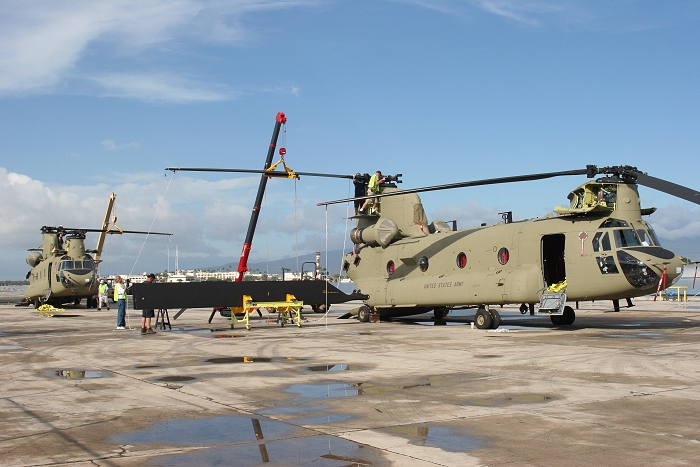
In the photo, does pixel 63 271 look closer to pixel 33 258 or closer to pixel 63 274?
pixel 63 274

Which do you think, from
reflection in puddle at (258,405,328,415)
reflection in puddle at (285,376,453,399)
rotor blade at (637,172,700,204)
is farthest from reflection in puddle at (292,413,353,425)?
rotor blade at (637,172,700,204)

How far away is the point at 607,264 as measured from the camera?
17469 mm

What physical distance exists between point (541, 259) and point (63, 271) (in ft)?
84.1

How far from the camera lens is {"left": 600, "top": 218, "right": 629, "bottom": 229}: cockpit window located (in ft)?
58.5

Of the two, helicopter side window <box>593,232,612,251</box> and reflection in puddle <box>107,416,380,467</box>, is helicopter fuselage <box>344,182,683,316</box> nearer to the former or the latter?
helicopter side window <box>593,232,612,251</box>

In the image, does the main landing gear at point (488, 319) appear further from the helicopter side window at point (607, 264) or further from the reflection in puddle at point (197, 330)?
the reflection in puddle at point (197, 330)

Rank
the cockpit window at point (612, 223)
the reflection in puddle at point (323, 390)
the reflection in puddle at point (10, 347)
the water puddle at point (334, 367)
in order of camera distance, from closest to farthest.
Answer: the reflection in puddle at point (323, 390), the water puddle at point (334, 367), the reflection in puddle at point (10, 347), the cockpit window at point (612, 223)

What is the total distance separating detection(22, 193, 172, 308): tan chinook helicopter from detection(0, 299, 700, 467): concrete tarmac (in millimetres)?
20737

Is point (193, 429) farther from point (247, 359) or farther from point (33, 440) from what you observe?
point (247, 359)

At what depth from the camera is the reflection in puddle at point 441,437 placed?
6000mm

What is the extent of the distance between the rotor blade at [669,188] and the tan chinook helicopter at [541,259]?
3 cm

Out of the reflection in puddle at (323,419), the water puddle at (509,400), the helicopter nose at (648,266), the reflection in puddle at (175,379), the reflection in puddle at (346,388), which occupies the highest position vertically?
the helicopter nose at (648,266)

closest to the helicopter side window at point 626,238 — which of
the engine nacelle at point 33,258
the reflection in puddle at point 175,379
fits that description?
the reflection in puddle at point 175,379

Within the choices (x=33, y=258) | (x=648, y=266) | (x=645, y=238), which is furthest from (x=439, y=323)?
(x=33, y=258)
